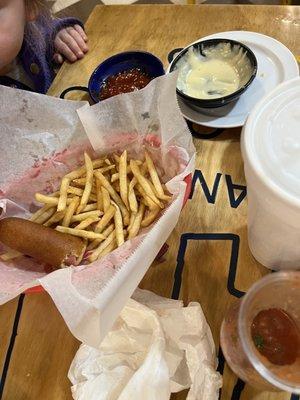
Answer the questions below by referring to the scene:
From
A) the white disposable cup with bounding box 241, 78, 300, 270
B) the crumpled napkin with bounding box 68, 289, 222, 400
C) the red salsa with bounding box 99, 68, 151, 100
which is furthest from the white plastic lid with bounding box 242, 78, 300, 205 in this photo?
the red salsa with bounding box 99, 68, 151, 100

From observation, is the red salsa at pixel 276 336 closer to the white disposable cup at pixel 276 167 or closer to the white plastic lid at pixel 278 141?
the white disposable cup at pixel 276 167

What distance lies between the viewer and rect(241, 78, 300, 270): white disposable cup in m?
→ 0.57

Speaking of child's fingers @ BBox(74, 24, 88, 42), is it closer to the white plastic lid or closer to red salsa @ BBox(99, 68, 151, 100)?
red salsa @ BBox(99, 68, 151, 100)

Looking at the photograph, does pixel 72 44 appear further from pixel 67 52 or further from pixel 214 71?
pixel 214 71

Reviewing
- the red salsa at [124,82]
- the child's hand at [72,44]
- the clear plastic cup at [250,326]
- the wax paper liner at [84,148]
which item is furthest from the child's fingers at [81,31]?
the clear plastic cup at [250,326]

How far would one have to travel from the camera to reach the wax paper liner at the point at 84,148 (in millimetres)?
Answer: 683

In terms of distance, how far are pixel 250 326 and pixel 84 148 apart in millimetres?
494

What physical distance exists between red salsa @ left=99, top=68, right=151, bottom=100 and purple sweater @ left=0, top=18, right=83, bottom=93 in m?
0.39

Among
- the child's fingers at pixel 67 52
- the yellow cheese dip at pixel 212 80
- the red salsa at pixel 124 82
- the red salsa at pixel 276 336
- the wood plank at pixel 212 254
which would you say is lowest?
the wood plank at pixel 212 254

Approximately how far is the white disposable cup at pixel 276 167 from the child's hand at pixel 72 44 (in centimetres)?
73

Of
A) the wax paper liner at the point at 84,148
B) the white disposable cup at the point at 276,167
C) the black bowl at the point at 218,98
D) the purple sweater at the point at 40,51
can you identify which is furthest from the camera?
the purple sweater at the point at 40,51

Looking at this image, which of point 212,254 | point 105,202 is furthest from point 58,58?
point 212,254

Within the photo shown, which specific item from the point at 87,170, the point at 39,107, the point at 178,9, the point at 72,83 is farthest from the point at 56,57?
the point at 87,170

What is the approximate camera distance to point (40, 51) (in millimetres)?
1332
